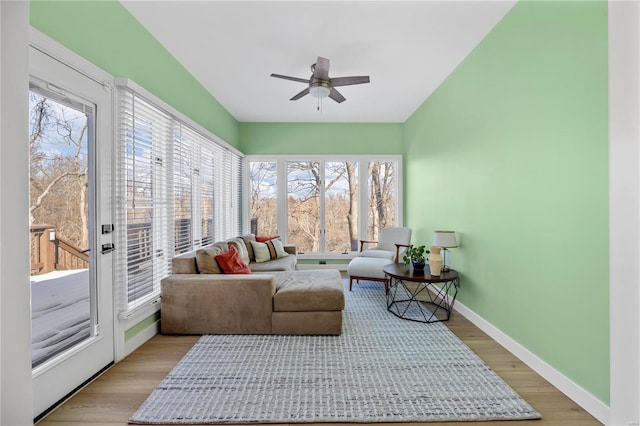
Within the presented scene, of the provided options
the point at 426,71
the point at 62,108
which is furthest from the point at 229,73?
the point at 426,71

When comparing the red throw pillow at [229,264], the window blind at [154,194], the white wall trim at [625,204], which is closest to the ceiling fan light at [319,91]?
the window blind at [154,194]

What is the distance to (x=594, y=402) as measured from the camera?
1689 millimetres

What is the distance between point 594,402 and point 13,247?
117 inches

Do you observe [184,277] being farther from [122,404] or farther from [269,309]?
[122,404]

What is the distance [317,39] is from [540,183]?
2.27 metres

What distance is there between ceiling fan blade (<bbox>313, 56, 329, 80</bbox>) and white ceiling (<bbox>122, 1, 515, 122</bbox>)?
0.66ft

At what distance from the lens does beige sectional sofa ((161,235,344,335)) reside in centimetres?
271

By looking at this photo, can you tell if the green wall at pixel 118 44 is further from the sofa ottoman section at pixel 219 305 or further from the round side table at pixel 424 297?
the round side table at pixel 424 297

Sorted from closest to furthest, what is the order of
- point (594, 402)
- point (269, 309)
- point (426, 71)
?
1. point (594, 402)
2. point (269, 309)
3. point (426, 71)

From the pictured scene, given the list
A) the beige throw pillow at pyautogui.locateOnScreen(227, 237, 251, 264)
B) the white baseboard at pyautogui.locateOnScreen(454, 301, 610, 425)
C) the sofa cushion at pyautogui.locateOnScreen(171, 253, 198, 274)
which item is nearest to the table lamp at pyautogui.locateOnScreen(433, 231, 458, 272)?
the white baseboard at pyautogui.locateOnScreen(454, 301, 610, 425)

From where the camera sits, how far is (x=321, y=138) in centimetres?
550

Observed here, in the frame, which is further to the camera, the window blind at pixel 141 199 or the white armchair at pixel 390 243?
the white armchair at pixel 390 243

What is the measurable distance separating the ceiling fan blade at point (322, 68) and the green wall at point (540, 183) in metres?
1.52

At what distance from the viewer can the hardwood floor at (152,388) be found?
168cm
